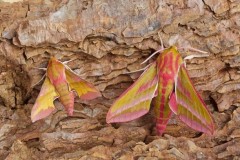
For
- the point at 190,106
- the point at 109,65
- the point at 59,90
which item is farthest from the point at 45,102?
the point at 190,106

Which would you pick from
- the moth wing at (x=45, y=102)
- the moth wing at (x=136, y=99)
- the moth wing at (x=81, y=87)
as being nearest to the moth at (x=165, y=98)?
the moth wing at (x=136, y=99)

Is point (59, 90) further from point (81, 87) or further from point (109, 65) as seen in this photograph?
point (109, 65)

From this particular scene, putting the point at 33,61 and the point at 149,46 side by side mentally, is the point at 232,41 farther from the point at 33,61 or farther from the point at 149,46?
the point at 33,61

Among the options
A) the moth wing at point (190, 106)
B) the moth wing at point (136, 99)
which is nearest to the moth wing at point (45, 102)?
the moth wing at point (136, 99)

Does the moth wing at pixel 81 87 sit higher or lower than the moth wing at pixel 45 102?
higher

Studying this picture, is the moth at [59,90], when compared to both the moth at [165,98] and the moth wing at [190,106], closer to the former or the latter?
the moth at [165,98]
